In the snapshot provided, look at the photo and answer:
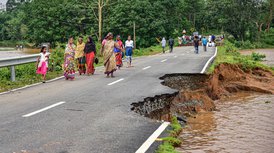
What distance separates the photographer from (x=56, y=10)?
73312 millimetres

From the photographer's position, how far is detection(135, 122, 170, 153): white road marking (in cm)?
638

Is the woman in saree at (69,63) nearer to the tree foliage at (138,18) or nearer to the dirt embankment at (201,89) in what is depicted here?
the dirt embankment at (201,89)

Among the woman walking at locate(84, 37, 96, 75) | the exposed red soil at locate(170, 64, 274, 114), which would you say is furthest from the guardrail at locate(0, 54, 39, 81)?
the exposed red soil at locate(170, 64, 274, 114)

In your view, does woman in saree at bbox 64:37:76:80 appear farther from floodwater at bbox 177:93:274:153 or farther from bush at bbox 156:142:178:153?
bush at bbox 156:142:178:153

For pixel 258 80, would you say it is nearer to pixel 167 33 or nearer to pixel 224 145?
pixel 224 145

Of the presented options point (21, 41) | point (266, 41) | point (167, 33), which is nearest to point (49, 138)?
point (167, 33)

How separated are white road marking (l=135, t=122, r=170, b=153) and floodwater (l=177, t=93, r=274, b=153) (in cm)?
44

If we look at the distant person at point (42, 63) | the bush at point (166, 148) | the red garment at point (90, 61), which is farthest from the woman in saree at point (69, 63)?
the bush at point (166, 148)

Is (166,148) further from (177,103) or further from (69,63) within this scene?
(69,63)

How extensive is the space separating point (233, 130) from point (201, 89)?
4.58 m

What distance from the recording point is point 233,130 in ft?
29.7

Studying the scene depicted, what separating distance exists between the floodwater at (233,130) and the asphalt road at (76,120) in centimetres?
92

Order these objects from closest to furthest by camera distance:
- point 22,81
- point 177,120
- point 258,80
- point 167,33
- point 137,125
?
point 137,125 < point 177,120 < point 22,81 < point 258,80 < point 167,33

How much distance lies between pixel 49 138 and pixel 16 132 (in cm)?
81
